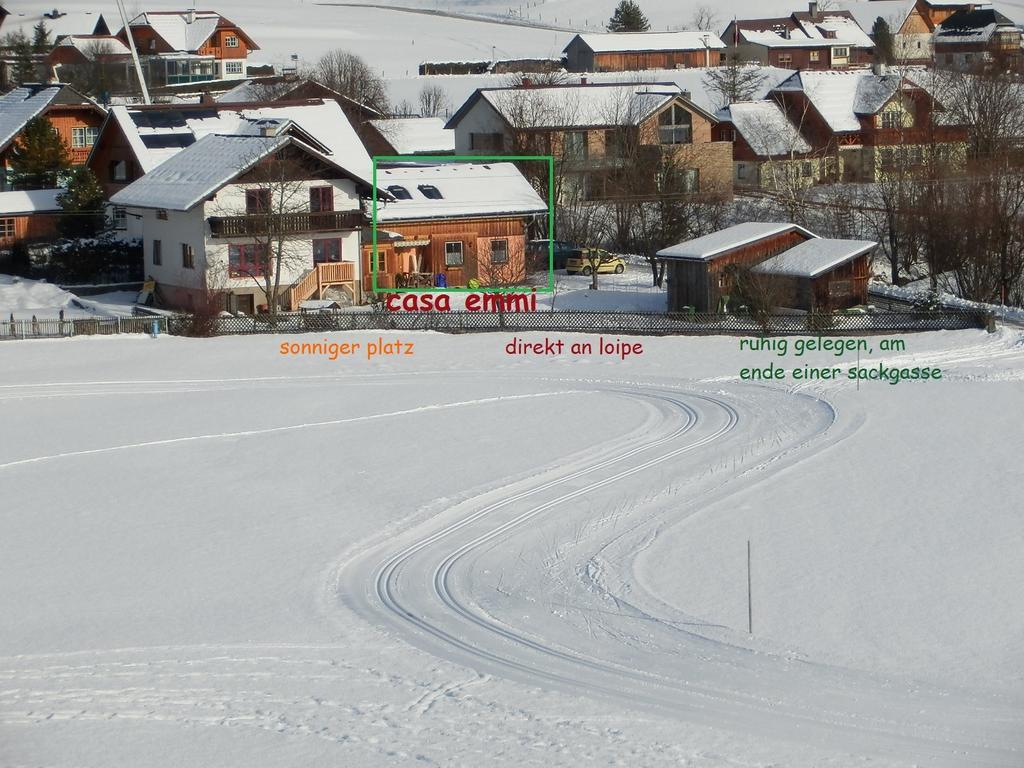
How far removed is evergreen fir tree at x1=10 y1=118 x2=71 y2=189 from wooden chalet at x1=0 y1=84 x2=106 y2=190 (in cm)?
56

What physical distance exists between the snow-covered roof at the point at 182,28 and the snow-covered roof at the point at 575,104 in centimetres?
4039

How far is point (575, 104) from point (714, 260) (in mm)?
23802

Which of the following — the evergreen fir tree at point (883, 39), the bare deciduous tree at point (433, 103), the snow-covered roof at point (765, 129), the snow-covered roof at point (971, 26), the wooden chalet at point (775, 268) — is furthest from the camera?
the snow-covered roof at point (971, 26)

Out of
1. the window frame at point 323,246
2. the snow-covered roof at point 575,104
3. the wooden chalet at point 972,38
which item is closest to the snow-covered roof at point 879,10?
the wooden chalet at point 972,38

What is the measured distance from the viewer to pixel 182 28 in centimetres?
9644

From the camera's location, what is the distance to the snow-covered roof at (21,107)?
5184 centimetres

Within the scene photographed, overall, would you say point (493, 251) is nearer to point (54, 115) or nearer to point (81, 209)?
point (81, 209)

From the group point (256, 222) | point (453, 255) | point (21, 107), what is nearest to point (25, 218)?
point (21, 107)

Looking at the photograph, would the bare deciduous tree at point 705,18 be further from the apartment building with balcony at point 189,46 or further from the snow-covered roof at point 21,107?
the snow-covered roof at point 21,107

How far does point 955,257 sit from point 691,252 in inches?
412

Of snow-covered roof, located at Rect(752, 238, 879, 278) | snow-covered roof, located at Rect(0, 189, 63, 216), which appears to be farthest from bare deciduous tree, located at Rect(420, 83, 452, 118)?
snow-covered roof, located at Rect(752, 238, 879, 278)

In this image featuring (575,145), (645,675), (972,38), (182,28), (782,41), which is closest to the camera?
(645,675)

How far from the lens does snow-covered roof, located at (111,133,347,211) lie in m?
40.6

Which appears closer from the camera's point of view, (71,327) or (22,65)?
(71,327)
